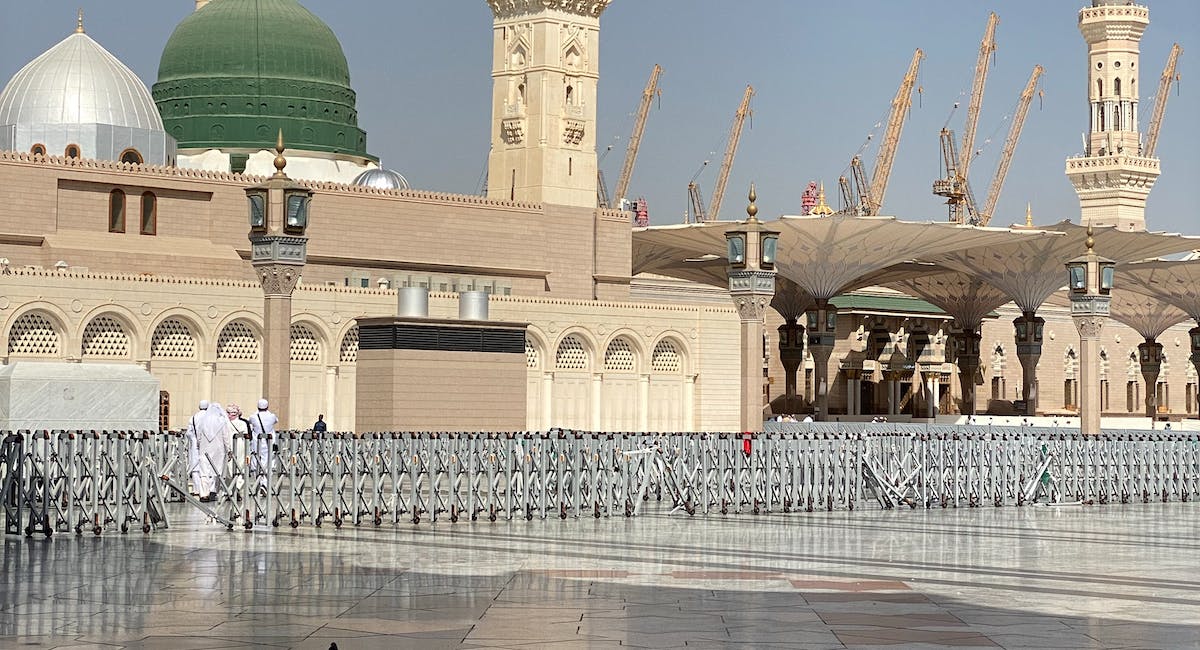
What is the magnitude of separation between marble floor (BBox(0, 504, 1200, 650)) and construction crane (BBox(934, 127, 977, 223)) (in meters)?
71.4

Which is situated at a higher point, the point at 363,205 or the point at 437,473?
the point at 363,205

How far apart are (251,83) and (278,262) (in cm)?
2864

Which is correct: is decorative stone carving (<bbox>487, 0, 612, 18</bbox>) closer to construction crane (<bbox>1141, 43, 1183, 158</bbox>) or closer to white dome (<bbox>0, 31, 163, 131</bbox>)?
white dome (<bbox>0, 31, 163, 131</bbox>)

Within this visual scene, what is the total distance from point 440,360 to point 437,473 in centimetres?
1237

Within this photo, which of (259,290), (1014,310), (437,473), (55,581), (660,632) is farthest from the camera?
(1014,310)

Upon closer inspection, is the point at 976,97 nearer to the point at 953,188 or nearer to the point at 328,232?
the point at 953,188

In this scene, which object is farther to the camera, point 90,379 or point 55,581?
point 90,379

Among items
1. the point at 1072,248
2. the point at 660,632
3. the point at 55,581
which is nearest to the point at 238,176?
the point at 1072,248

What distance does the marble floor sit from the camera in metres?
8.48

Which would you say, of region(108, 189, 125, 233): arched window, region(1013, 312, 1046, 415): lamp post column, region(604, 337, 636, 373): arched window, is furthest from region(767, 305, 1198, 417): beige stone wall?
region(108, 189, 125, 233): arched window

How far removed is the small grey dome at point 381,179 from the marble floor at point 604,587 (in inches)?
1264

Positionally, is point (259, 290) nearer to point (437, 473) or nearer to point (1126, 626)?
point (437, 473)

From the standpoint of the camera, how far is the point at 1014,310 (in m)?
67.1

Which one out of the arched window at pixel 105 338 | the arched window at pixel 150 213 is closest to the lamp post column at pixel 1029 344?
the arched window at pixel 150 213
